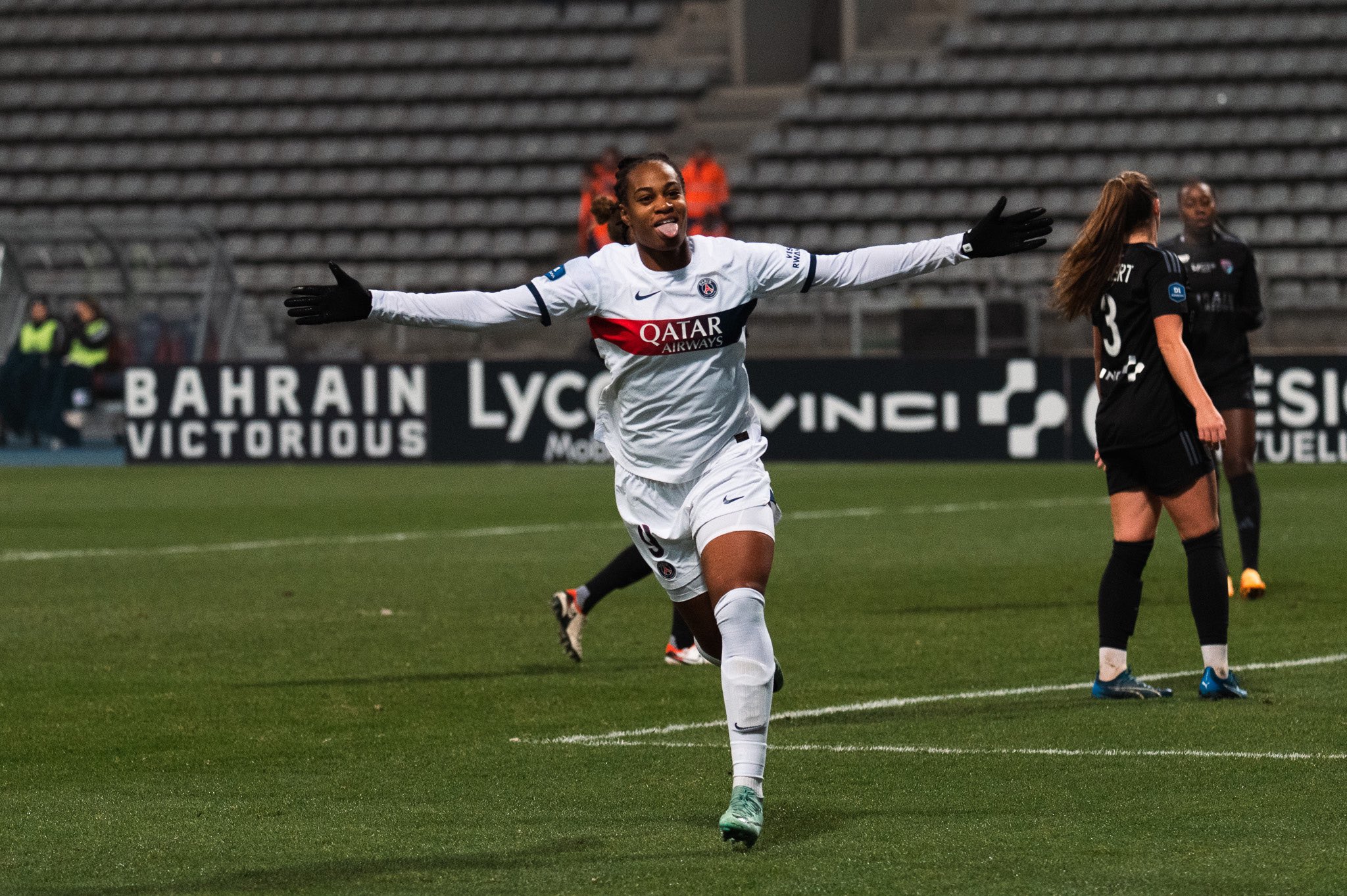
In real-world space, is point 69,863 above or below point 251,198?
below

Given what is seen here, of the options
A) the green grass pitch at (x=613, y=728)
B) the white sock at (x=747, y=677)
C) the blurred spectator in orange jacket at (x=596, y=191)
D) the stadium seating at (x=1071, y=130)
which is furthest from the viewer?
the stadium seating at (x=1071, y=130)

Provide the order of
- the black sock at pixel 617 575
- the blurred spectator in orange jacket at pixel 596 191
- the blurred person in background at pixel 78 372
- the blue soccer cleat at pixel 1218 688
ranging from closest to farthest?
1. the blue soccer cleat at pixel 1218 688
2. the black sock at pixel 617 575
3. the blurred spectator in orange jacket at pixel 596 191
4. the blurred person in background at pixel 78 372

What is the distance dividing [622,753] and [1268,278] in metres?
20.2

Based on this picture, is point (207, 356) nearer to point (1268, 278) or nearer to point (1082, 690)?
point (1268, 278)

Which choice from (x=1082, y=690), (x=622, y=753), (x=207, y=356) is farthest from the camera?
(x=207, y=356)

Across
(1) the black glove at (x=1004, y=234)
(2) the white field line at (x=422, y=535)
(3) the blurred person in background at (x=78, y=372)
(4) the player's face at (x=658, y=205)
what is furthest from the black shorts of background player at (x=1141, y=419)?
(3) the blurred person in background at (x=78, y=372)

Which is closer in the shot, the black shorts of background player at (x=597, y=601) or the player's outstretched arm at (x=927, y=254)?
the player's outstretched arm at (x=927, y=254)

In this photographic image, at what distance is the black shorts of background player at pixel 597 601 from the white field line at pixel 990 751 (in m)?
1.89

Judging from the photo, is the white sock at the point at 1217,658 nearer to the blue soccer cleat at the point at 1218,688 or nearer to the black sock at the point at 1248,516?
the blue soccer cleat at the point at 1218,688

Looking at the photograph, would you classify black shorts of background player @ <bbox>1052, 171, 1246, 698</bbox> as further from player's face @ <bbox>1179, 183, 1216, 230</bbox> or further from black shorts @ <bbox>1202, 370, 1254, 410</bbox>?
black shorts @ <bbox>1202, 370, 1254, 410</bbox>

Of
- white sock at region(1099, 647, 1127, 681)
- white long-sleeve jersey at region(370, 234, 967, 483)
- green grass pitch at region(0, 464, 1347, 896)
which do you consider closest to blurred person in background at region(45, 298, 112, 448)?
green grass pitch at region(0, 464, 1347, 896)

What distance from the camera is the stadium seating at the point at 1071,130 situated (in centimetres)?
2697

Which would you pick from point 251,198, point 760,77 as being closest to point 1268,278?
point 760,77

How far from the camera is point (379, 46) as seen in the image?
32.5m
